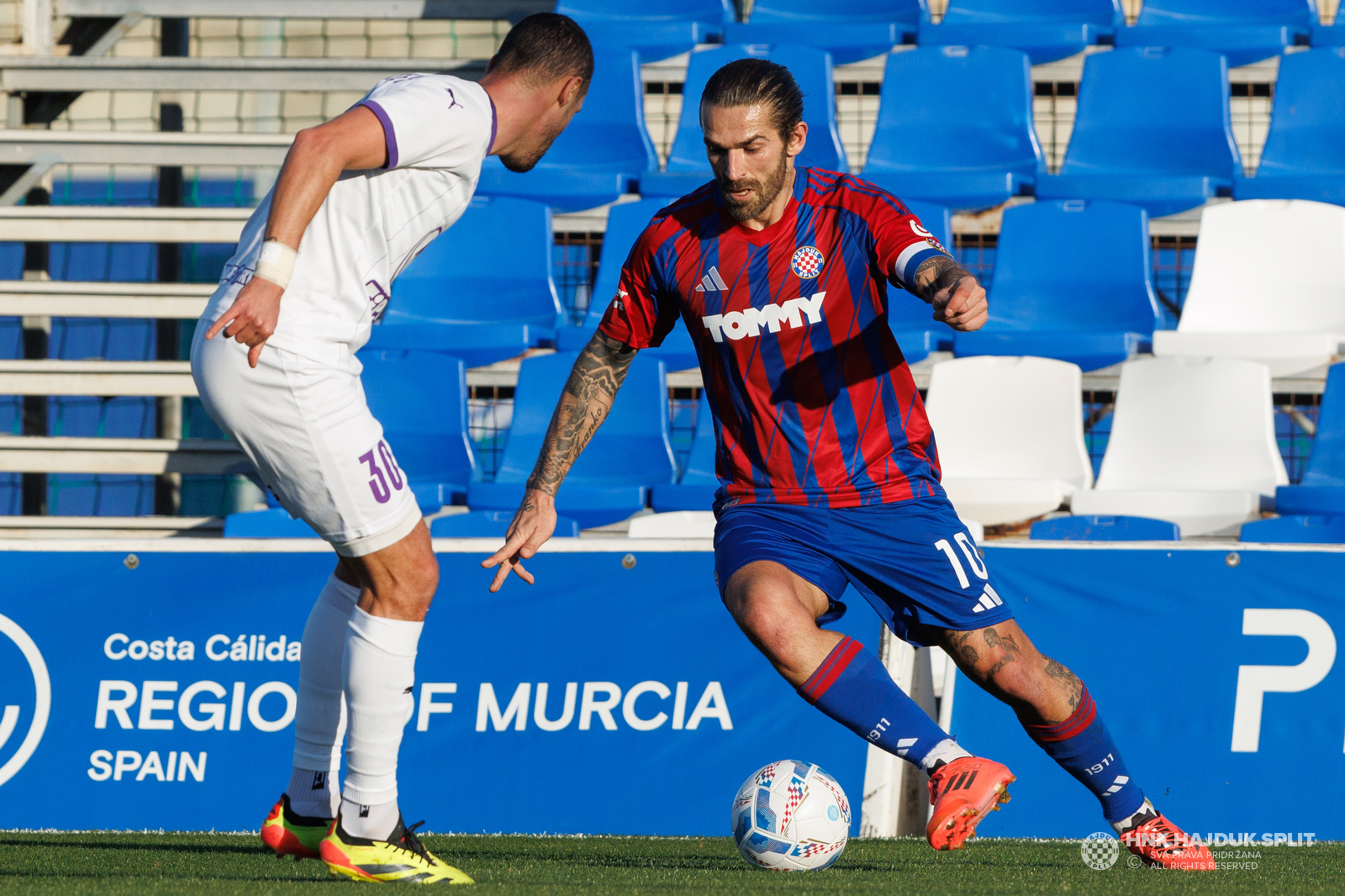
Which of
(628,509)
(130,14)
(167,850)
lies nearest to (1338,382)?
(628,509)

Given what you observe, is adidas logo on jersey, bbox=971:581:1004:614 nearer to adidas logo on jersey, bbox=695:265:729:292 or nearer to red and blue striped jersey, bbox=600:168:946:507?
red and blue striped jersey, bbox=600:168:946:507

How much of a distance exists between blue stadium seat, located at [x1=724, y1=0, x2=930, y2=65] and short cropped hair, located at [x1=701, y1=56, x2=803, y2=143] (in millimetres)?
5210

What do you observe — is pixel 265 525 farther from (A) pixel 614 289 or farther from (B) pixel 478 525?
(A) pixel 614 289

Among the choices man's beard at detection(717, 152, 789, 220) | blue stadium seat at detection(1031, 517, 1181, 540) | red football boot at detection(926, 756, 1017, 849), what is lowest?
blue stadium seat at detection(1031, 517, 1181, 540)

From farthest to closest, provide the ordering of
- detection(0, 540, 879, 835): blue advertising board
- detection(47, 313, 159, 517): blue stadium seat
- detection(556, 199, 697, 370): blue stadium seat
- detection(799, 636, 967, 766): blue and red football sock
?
detection(47, 313, 159, 517): blue stadium seat
detection(556, 199, 697, 370): blue stadium seat
detection(0, 540, 879, 835): blue advertising board
detection(799, 636, 967, 766): blue and red football sock

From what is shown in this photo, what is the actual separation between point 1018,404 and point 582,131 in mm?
3242

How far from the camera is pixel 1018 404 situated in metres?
6.79

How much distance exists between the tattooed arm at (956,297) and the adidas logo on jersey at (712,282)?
57 cm

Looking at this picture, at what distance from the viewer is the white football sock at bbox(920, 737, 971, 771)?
315 cm

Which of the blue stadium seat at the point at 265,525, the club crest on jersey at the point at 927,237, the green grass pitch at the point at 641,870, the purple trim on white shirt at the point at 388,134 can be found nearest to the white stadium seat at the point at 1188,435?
the green grass pitch at the point at 641,870

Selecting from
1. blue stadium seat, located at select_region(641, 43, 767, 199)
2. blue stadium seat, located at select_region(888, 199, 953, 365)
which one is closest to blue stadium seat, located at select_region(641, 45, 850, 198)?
blue stadium seat, located at select_region(641, 43, 767, 199)

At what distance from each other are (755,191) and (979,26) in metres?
5.68

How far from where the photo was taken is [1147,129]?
26.5 ft

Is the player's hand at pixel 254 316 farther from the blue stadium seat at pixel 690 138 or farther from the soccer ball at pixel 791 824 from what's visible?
the blue stadium seat at pixel 690 138
